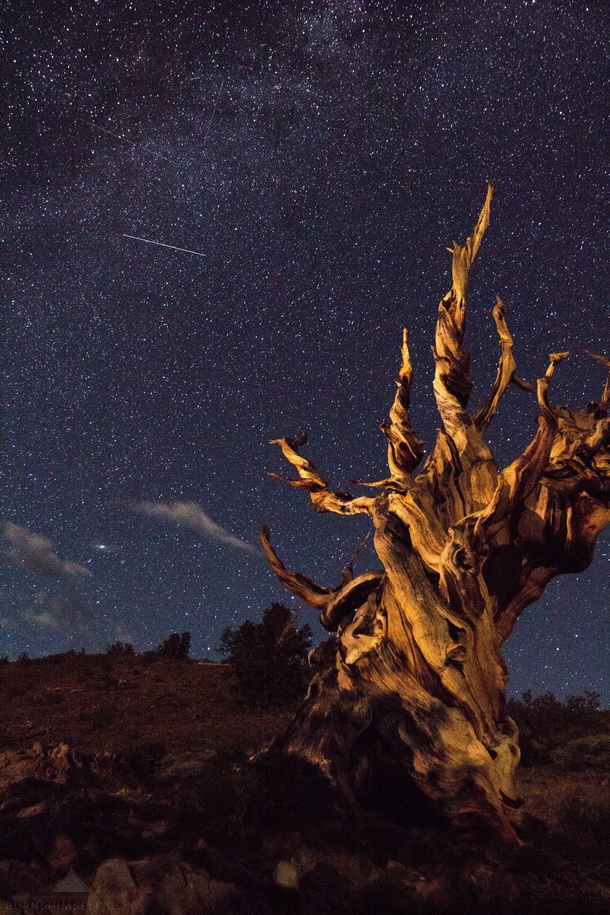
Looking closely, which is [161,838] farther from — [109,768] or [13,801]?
[109,768]

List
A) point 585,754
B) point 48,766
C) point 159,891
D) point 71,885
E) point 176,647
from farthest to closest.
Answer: point 176,647, point 585,754, point 48,766, point 71,885, point 159,891

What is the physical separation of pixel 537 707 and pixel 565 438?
32.3ft

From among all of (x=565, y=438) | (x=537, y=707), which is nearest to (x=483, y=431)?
(x=565, y=438)

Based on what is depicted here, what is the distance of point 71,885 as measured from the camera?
12.3ft

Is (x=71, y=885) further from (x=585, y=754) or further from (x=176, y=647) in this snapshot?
(x=176, y=647)

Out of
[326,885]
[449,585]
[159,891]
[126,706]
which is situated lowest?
[326,885]

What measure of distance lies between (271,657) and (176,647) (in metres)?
7.97

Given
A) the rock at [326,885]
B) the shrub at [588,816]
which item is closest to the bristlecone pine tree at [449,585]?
the shrub at [588,816]

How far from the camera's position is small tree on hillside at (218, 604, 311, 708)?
570 inches

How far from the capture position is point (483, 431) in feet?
32.0

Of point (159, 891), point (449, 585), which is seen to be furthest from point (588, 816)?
point (159, 891)

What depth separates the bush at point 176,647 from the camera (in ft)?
71.1

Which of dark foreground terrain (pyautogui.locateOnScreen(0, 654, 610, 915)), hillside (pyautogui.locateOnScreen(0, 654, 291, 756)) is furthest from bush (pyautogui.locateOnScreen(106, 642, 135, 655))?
dark foreground terrain (pyautogui.locateOnScreen(0, 654, 610, 915))

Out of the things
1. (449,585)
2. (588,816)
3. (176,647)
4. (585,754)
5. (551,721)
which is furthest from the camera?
(176,647)
